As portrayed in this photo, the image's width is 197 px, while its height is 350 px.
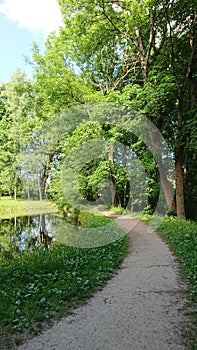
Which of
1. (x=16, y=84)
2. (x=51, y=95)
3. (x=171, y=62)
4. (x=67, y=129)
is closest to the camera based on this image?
(x=171, y=62)

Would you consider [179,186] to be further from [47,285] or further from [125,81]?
[47,285]

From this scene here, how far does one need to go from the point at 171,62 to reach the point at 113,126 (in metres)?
3.94

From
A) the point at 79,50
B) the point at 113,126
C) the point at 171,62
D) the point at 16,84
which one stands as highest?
the point at 16,84

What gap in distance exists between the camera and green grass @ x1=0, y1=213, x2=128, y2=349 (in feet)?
12.4

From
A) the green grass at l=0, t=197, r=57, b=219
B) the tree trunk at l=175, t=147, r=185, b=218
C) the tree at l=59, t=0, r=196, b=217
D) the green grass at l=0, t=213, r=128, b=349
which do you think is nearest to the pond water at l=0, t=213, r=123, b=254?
the green grass at l=0, t=213, r=128, b=349

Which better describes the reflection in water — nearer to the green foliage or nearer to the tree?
the green foliage

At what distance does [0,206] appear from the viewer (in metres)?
25.7

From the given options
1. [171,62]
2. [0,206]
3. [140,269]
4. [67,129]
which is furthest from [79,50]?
[0,206]

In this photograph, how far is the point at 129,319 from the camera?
3.84 m

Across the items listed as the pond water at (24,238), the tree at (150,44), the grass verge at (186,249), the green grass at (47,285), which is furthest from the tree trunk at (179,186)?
the pond water at (24,238)

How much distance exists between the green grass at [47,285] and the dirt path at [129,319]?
0.24 m

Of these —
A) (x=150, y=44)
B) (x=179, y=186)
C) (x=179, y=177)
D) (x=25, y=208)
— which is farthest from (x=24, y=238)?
(x=25, y=208)

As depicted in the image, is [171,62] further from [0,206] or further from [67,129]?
[0,206]

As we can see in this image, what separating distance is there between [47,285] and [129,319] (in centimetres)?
178
